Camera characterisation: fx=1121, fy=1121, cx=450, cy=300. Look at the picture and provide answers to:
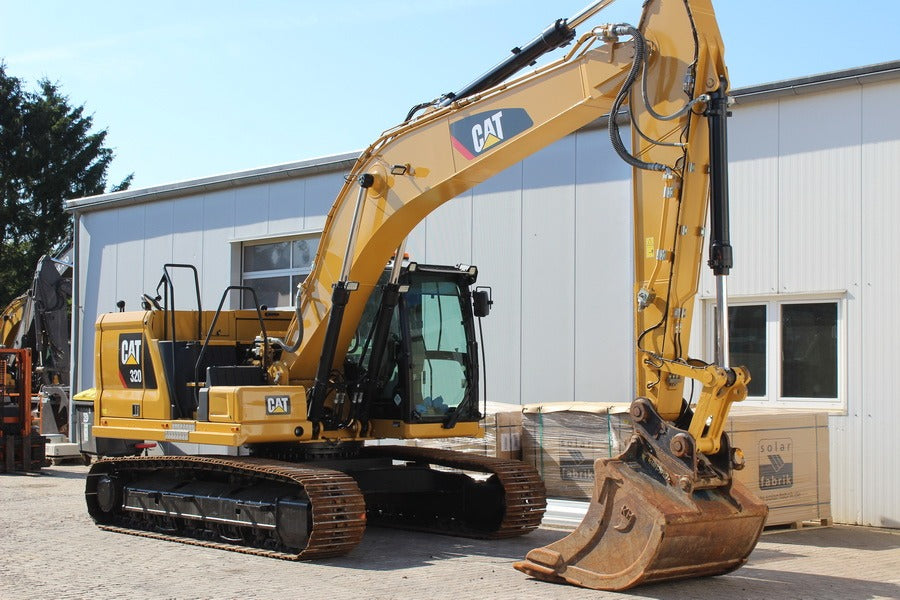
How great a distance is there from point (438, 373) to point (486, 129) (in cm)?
266

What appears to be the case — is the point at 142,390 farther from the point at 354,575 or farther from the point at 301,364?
the point at 354,575

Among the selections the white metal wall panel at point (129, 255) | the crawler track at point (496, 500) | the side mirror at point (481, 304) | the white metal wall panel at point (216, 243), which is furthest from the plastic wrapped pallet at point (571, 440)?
the white metal wall panel at point (129, 255)

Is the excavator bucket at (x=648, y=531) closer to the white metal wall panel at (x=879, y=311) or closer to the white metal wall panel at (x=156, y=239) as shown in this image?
the white metal wall panel at (x=879, y=311)

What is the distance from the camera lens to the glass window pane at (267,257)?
18719 mm

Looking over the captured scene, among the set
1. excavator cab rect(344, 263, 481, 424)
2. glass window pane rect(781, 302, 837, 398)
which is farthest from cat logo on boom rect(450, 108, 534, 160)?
glass window pane rect(781, 302, 837, 398)

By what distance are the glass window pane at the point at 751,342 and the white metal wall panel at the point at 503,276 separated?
3005mm

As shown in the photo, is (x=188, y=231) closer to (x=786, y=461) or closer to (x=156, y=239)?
(x=156, y=239)

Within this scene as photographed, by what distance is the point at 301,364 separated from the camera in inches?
435

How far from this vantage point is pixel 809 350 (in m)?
12.7

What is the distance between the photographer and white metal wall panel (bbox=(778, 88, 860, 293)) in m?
12.5

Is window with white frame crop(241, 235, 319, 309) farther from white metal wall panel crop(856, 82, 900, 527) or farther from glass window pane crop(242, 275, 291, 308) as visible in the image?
white metal wall panel crop(856, 82, 900, 527)

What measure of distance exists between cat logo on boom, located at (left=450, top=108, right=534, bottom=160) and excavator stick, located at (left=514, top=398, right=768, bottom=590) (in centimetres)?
281

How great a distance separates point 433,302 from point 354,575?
3.12 meters

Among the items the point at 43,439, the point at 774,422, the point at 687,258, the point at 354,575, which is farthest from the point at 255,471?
the point at 43,439
